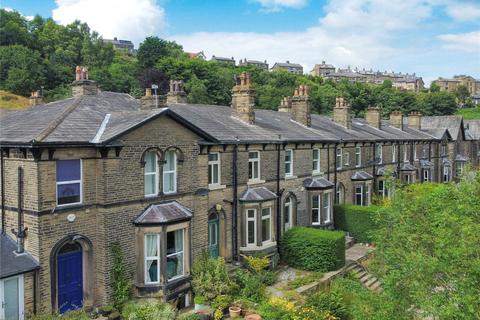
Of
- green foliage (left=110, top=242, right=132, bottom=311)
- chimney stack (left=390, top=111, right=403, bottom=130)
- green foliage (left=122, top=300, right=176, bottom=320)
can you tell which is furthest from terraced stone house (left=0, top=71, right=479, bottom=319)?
chimney stack (left=390, top=111, right=403, bottom=130)

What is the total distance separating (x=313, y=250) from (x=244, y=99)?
29.8 ft

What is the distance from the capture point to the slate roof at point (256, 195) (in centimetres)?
2131

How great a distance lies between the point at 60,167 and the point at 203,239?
6.88 m

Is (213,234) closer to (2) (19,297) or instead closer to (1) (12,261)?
(2) (19,297)

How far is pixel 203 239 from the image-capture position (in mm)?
18406

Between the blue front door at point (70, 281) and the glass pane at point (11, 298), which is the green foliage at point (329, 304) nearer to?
the blue front door at point (70, 281)

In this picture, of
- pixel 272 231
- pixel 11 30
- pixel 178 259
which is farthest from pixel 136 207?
pixel 11 30

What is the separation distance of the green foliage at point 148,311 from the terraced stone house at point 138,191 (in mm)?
877

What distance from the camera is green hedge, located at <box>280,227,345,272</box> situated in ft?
71.5

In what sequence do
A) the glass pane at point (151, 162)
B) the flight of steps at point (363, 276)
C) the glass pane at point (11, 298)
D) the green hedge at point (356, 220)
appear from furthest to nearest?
the green hedge at point (356, 220) → the flight of steps at point (363, 276) → the glass pane at point (151, 162) → the glass pane at point (11, 298)

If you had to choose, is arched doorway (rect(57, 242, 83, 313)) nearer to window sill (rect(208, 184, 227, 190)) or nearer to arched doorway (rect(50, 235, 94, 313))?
arched doorway (rect(50, 235, 94, 313))

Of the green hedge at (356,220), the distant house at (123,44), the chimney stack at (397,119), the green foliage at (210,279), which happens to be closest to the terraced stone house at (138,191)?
the green foliage at (210,279)

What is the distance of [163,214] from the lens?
16.0m

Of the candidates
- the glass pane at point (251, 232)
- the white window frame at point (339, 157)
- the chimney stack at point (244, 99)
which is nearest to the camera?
the glass pane at point (251, 232)
